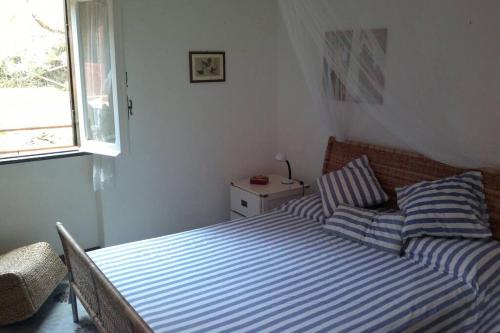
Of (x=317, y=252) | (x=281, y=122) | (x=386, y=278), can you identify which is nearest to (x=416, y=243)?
(x=386, y=278)

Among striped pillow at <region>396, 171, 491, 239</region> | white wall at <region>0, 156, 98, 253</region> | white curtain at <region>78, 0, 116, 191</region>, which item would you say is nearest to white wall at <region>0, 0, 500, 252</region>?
white wall at <region>0, 156, 98, 253</region>

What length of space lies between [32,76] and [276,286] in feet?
8.70

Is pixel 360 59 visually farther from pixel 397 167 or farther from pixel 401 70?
pixel 397 167

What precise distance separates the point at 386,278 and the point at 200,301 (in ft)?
3.36

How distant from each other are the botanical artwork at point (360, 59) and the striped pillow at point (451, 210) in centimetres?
68

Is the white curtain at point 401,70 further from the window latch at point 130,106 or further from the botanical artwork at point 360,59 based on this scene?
the window latch at point 130,106

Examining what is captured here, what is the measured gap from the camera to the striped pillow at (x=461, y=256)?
2.38 metres

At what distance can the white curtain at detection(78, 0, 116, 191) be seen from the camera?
3.35 metres

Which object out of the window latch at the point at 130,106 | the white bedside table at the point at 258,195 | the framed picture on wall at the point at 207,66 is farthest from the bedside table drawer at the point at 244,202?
the window latch at the point at 130,106

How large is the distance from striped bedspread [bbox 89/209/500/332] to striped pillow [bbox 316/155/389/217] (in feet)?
1.22

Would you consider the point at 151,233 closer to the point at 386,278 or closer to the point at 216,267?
the point at 216,267

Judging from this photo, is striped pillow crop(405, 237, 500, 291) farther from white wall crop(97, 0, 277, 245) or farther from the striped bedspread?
white wall crop(97, 0, 277, 245)

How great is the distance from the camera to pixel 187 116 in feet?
13.0

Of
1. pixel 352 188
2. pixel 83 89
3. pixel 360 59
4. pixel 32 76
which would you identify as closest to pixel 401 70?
pixel 360 59
